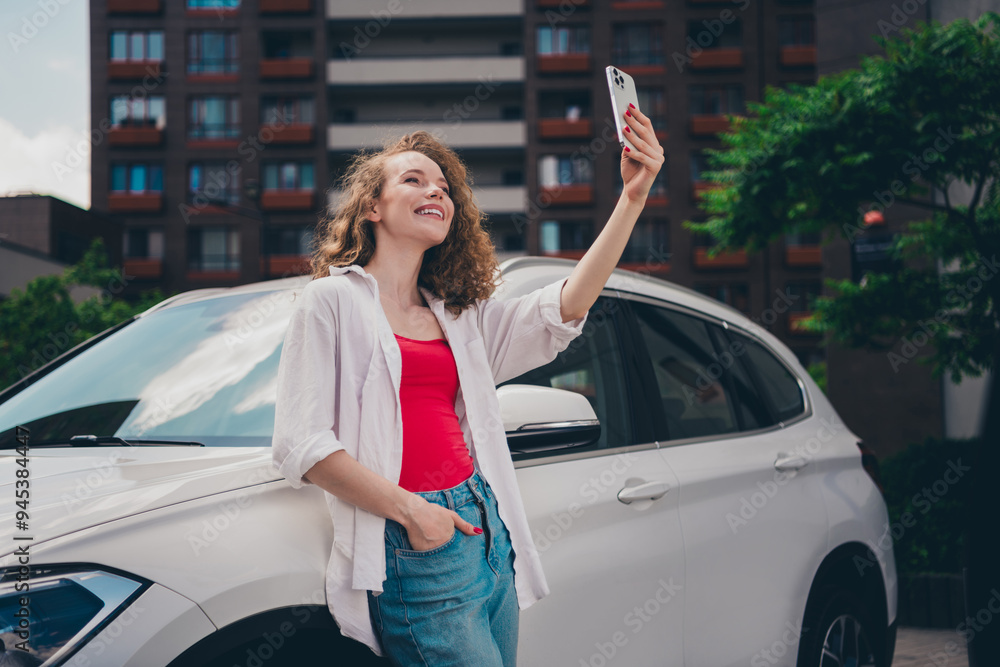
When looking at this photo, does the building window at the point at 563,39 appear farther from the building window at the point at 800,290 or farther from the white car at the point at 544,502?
the white car at the point at 544,502

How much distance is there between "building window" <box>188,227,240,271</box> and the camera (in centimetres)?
3984

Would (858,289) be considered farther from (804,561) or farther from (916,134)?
(804,561)

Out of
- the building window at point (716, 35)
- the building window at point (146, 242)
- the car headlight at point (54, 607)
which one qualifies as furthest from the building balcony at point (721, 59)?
the car headlight at point (54, 607)

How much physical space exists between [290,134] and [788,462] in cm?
3879

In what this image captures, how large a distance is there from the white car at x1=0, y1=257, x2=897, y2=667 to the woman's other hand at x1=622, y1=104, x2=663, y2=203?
526 millimetres

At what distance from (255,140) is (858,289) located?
35.8 m

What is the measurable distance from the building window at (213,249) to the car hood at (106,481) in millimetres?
39489

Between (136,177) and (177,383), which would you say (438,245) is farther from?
(136,177)

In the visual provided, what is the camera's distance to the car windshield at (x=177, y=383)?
2207 mm

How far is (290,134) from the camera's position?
129ft

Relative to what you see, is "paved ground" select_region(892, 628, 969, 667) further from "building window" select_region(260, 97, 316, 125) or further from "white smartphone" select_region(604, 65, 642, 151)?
"building window" select_region(260, 97, 316, 125)

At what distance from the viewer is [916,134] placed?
6.82m

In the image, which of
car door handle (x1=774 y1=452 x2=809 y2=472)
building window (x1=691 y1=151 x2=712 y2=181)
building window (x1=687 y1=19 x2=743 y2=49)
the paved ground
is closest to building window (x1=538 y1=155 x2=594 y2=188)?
building window (x1=691 y1=151 x2=712 y2=181)

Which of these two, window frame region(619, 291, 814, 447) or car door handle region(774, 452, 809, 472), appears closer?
window frame region(619, 291, 814, 447)
